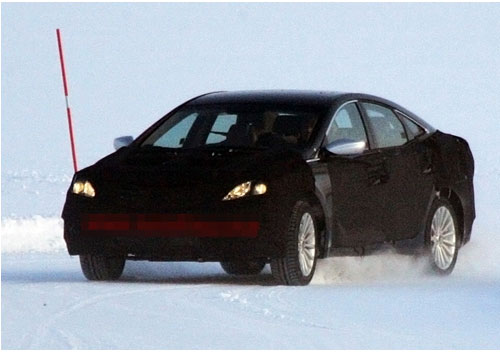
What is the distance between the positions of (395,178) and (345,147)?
113cm

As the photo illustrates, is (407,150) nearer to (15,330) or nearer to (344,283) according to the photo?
(344,283)

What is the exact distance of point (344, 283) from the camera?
576 inches

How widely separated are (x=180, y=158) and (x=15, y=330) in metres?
3.55

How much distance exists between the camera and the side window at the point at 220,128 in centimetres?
1470

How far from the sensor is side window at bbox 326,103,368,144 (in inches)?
575

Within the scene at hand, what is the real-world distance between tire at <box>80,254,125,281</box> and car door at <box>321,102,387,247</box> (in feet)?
5.46

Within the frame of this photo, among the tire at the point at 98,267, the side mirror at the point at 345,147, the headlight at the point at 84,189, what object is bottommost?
the tire at the point at 98,267

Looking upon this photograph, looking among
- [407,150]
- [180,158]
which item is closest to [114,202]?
[180,158]

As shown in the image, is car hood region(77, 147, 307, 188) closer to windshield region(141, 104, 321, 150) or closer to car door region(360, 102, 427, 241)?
windshield region(141, 104, 321, 150)

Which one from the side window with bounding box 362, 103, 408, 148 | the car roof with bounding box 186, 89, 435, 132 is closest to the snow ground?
the side window with bounding box 362, 103, 408, 148

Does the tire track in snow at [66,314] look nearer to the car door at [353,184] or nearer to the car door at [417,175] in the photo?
the car door at [353,184]

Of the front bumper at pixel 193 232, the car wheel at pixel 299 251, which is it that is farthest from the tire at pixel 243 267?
the front bumper at pixel 193 232

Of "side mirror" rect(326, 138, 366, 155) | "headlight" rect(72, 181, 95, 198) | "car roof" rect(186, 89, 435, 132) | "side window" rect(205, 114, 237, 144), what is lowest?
"headlight" rect(72, 181, 95, 198)

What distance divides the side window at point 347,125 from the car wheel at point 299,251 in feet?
3.19
